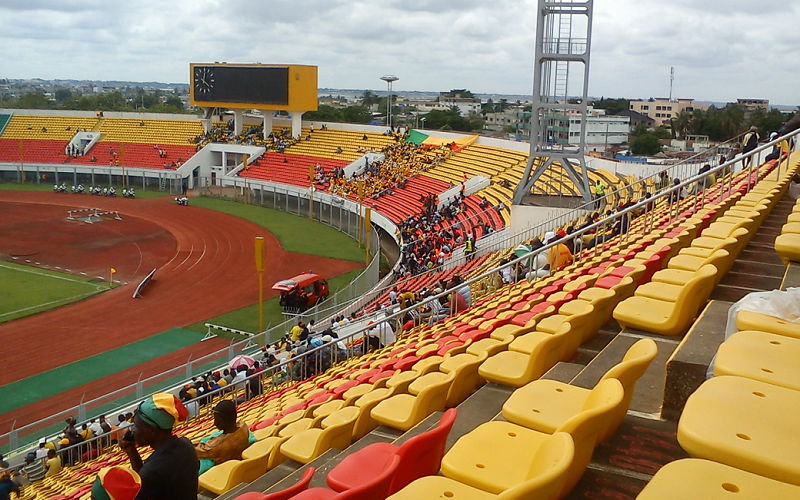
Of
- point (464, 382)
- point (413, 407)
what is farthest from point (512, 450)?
point (464, 382)

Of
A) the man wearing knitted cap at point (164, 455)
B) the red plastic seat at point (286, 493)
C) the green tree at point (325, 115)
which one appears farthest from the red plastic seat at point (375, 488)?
the green tree at point (325, 115)

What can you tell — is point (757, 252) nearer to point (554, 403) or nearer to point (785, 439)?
point (554, 403)

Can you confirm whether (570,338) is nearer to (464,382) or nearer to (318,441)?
(464,382)

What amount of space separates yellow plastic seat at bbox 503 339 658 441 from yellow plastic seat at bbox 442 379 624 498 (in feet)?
0.35

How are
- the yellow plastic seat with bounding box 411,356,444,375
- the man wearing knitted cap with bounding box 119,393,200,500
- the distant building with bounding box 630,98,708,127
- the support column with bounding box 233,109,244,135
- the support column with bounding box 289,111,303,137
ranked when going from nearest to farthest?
the man wearing knitted cap with bounding box 119,393,200,500
the yellow plastic seat with bounding box 411,356,444,375
the support column with bounding box 289,111,303,137
the support column with bounding box 233,109,244,135
the distant building with bounding box 630,98,708,127

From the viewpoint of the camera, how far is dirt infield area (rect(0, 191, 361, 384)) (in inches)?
752

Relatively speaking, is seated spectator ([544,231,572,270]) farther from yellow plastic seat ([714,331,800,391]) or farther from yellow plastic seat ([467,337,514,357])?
yellow plastic seat ([714,331,800,391])

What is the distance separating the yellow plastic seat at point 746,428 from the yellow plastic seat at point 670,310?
2.39 meters

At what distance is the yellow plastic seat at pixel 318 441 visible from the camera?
5.38 m

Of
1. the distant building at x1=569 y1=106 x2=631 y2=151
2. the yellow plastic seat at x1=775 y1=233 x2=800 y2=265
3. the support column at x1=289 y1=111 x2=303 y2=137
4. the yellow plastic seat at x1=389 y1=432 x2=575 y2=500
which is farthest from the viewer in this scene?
the distant building at x1=569 y1=106 x2=631 y2=151

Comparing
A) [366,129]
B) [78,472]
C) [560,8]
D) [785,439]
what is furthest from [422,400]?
[366,129]

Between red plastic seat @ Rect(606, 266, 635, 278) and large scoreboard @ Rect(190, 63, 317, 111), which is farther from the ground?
large scoreboard @ Rect(190, 63, 317, 111)

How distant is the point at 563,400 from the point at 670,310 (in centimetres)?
182

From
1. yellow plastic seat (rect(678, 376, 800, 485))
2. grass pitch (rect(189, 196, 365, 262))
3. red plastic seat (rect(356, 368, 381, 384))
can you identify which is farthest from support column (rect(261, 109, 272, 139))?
yellow plastic seat (rect(678, 376, 800, 485))
